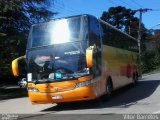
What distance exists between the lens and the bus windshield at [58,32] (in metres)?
16.8

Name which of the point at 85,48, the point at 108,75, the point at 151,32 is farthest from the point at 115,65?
the point at 151,32

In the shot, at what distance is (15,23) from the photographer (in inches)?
1176

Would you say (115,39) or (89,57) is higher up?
(115,39)

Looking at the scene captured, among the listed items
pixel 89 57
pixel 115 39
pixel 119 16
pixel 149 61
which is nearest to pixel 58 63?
pixel 89 57

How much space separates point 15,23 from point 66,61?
14.3 metres

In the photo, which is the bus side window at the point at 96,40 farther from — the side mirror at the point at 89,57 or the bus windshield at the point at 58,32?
the side mirror at the point at 89,57

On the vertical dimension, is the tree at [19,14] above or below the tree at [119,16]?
below

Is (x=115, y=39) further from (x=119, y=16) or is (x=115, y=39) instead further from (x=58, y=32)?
(x=119, y=16)

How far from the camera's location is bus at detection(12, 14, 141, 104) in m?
16.1

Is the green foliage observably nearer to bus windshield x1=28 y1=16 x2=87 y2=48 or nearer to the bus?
the bus

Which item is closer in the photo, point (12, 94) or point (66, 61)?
point (66, 61)

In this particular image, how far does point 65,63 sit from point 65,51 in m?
0.50

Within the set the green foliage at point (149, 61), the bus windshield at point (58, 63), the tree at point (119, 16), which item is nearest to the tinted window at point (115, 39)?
the bus windshield at point (58, 63)

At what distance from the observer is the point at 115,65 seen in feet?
70.2
